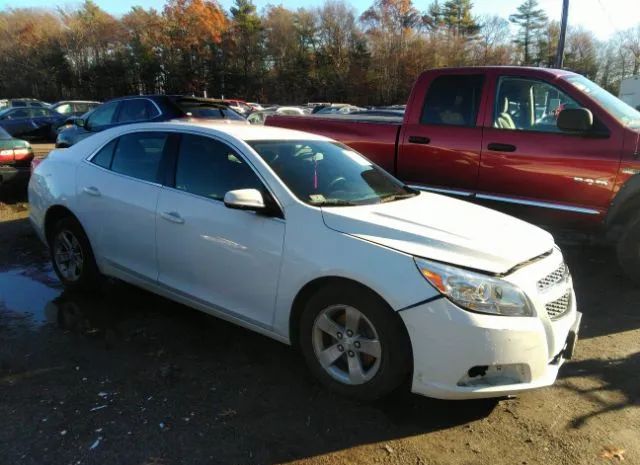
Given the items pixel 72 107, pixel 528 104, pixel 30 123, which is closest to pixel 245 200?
pixel 528 104

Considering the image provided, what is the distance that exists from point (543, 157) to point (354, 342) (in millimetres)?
3337

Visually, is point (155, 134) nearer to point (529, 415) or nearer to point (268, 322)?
point (268, 322)

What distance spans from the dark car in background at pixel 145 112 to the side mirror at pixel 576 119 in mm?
5872

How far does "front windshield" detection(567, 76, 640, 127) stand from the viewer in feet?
16.7

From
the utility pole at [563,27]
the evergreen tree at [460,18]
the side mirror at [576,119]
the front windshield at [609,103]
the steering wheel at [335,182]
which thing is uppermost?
the evergreen tree at [460,18]

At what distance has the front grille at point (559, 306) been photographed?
2885 millimetres

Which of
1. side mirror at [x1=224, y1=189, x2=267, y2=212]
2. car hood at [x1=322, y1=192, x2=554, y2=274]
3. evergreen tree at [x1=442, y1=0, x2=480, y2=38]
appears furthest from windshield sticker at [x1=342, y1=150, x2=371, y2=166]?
evergreen tree at [x1=442, y1=0, x2=480, y2=38]

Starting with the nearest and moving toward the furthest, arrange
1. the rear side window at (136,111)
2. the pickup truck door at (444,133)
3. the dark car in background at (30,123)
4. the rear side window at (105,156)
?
the rear side window at (105,156) → the pickup truck door at (444,133) → the rear side window at (136,111) → the dark car in background at (30,123)

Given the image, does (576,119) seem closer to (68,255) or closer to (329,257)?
(329,257)

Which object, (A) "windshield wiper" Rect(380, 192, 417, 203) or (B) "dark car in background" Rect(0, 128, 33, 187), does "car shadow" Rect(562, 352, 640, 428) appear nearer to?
(A) "windshield wiper" Rect(380, 192, 417, 203)

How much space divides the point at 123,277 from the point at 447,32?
66.3 m

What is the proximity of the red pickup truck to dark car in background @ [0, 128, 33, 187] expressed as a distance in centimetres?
655

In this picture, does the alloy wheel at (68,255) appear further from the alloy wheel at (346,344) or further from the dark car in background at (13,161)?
the dark car in background at (13,161)

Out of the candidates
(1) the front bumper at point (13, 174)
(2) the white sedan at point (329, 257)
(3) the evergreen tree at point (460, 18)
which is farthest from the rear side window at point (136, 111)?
(3) the evergreen tree at point (460, 18)
